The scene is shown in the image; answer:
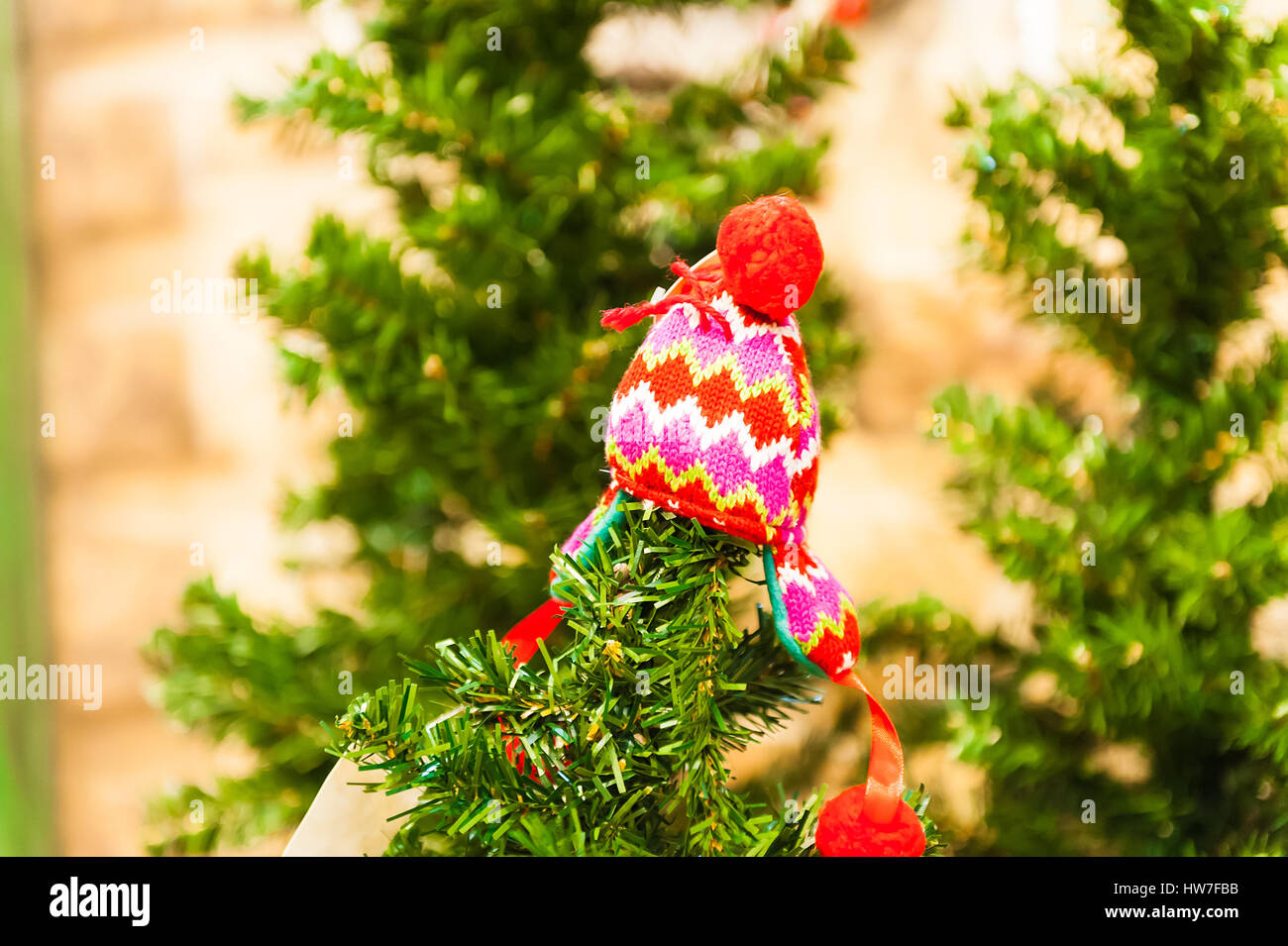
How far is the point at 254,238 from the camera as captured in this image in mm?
923

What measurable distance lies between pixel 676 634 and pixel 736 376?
0.09 m

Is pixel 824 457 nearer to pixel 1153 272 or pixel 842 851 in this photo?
pixel 1153 272

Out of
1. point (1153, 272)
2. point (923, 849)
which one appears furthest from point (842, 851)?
point (1153, 272)

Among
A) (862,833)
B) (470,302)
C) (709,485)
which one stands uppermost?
(470,302)

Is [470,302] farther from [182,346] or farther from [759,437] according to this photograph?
[182,346]

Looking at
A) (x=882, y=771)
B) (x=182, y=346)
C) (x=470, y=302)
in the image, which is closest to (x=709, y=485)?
(x=882, y=771)

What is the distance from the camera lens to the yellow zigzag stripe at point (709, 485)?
317mm

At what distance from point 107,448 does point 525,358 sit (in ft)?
2.07

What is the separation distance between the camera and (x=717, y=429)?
0.32 m

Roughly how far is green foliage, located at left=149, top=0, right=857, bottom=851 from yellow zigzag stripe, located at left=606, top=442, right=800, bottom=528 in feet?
0.72

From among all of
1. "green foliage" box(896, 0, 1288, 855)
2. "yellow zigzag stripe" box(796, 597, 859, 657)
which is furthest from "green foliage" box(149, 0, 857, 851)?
"yellow zigzag stripe" box(796, 597, 859, 657)

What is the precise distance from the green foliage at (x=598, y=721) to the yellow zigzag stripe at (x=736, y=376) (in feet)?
0.17

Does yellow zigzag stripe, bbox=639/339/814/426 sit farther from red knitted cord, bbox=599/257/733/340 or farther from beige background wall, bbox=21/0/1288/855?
beige background wall, bbox=21/0/1288/855

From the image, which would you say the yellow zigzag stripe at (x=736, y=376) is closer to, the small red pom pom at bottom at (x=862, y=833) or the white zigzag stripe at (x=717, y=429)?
→ the white zigzag stripe at (x=717, y=429)
